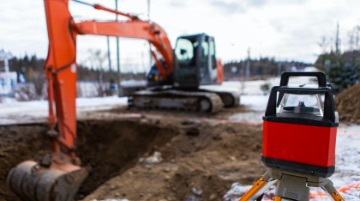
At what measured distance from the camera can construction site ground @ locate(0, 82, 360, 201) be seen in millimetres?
3883

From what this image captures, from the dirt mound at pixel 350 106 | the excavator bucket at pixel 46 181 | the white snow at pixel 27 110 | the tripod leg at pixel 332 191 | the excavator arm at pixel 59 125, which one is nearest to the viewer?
the tripod leg at pixel 332 191

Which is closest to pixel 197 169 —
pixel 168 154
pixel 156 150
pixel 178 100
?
pixel 168 154

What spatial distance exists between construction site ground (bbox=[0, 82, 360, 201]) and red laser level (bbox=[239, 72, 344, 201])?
46.7 inches

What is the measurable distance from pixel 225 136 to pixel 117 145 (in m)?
2.81

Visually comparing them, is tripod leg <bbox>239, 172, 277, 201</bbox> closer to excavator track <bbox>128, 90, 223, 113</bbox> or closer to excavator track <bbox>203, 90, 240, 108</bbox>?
excavator track <bbox>128, 90, 223, 113</bbox>

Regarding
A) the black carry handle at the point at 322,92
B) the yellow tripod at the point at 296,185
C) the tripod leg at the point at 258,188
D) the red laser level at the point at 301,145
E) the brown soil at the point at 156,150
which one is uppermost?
the black carry handle at the point at 322,92

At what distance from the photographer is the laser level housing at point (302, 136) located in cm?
162

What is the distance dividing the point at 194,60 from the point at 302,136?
314 inches

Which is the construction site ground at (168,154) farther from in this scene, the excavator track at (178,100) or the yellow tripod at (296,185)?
the yellow tripod at (296,185)

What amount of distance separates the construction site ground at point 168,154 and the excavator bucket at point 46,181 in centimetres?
36

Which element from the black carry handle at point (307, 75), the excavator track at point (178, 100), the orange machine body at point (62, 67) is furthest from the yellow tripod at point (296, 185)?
the excavator track at point (178, 100)

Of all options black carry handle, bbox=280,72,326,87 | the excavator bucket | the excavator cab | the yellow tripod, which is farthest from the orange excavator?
black carry handle, bbox=280,72,326,87

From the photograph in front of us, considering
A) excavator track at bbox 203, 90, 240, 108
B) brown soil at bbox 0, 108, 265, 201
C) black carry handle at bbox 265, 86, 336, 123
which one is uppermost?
black carry handle at bbox 265, 86, 336, 123

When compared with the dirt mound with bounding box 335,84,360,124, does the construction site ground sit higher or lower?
lower
